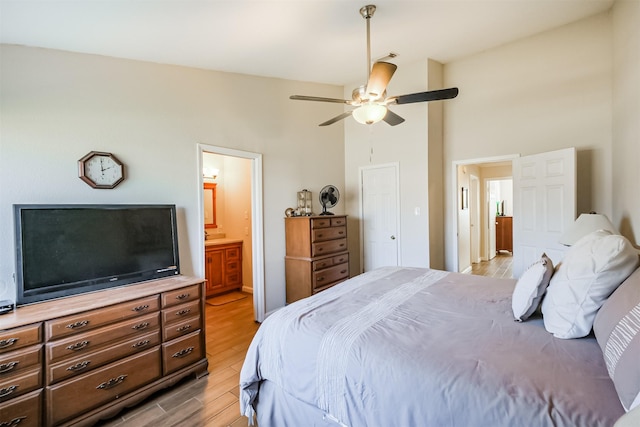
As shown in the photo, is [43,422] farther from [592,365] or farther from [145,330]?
[592,365]

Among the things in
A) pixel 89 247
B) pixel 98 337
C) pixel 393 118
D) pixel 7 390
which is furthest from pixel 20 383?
pixel 393 118

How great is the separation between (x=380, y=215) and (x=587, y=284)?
10.7ft

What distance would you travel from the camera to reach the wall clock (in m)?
2.25

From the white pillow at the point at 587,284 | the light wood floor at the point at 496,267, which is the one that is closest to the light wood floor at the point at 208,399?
the white pillow at the point at 587,284

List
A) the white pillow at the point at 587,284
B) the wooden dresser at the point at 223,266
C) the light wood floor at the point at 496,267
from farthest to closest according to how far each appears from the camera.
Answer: the light wood floor at the point at 496,267 → the wooden dresser at the point at 223,266 → the white pillow at the point at 587,284

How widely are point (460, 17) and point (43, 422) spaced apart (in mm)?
4422

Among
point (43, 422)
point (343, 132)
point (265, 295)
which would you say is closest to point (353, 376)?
point (43, 422)

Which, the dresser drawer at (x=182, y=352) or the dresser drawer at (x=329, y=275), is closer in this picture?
the dresser drawer at (x=182, y=352)

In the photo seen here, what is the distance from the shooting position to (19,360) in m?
1.59

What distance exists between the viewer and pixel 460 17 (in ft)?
9.36

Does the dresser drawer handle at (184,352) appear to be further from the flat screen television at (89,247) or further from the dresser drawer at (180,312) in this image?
the flat screen television at (89,247)

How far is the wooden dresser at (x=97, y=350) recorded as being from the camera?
63.0 inches

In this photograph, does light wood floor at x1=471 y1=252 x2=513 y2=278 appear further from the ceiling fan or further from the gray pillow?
the gray pillow

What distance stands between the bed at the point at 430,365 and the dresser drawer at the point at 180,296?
90 centimetres
